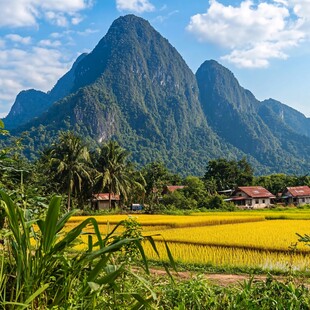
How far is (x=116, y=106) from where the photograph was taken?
146 meters

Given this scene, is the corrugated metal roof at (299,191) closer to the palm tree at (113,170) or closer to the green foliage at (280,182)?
the green foliage at (280,182)

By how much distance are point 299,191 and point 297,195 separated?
1183mm

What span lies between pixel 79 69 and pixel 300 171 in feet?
342

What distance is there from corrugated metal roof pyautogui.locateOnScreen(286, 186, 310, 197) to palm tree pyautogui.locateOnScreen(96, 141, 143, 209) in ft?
83.5

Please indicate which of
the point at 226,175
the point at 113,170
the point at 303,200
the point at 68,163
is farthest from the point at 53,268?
the point at 226,175

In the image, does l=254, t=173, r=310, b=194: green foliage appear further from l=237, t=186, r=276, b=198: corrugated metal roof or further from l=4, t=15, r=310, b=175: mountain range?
l=4, t=15, r=310, b=175: mountain range

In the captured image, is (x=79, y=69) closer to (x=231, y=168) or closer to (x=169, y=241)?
(x=231, y=168)

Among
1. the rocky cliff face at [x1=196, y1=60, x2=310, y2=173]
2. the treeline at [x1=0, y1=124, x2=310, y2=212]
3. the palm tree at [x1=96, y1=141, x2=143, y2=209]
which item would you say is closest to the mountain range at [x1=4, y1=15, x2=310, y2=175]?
the rocky cliff face at [x1=196, y1=60, x2=310, y2=173]

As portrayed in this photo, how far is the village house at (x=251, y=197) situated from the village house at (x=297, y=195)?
2.34 m

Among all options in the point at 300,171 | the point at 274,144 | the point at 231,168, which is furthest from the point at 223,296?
the point at 274,144

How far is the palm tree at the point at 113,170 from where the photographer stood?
112ft

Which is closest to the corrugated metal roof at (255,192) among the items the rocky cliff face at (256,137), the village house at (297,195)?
the village house at (297,195)

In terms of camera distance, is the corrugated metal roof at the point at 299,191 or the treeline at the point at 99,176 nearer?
the treeline at the point at 99,176

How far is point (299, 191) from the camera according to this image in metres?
53.3
